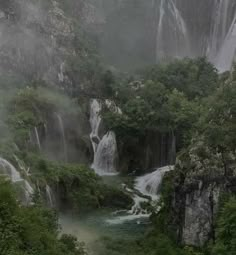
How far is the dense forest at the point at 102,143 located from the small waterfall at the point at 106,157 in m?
0.08

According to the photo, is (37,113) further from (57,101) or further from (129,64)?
(129,64)

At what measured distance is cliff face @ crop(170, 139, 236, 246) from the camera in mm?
20156

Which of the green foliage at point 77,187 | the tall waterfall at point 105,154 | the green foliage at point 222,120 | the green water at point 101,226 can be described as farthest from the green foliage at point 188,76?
the green foliage at point 222,120

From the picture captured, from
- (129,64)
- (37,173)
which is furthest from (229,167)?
(129,64)

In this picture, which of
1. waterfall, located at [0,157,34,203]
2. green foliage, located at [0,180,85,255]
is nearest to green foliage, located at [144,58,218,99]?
waterfall, located at [0,157,34,203]

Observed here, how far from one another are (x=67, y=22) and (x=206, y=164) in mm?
30401

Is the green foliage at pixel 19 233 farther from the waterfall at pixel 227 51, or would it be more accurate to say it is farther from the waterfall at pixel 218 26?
the waterfall at pixel 218 26

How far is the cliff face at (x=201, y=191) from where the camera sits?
794 inches

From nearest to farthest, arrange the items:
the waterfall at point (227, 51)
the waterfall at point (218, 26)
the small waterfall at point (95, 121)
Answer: the small waterfall at point (95, 121) → the waterfall at point (227, 51) → the waterfall at point (218, 26)

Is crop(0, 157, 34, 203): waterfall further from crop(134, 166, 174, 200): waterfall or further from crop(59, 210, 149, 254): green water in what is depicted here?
crop(134, 166, 174, 200): waterfall

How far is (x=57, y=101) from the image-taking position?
36.7 m

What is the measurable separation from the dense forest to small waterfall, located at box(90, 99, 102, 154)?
A: 0.08 m

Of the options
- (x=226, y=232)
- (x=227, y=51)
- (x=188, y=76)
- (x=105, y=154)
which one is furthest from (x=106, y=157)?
(x=227, y=51)

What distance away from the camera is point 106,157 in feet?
116
